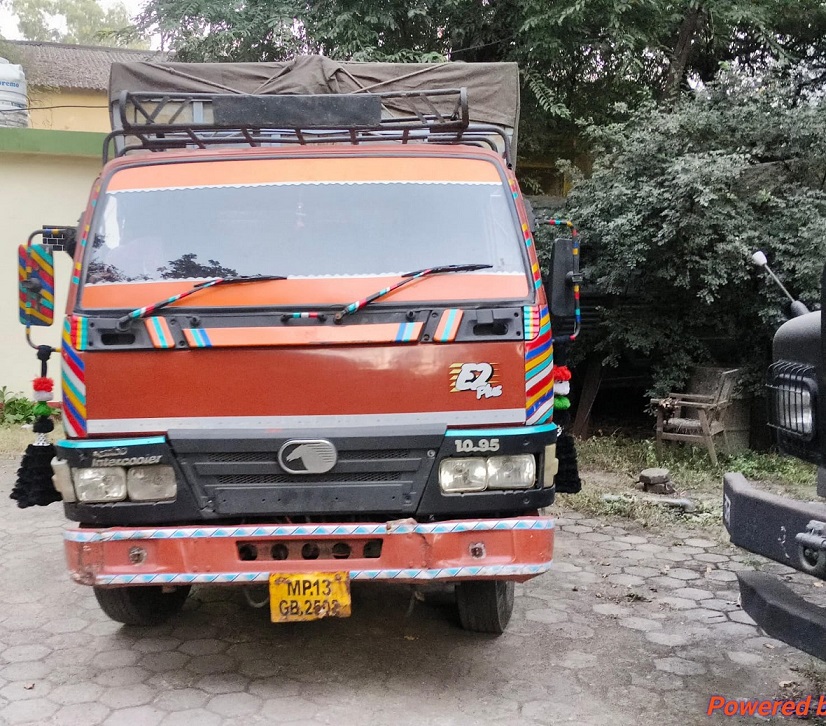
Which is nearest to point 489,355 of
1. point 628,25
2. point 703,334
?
point 703,334

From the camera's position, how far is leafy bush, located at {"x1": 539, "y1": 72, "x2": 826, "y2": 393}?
298 inches

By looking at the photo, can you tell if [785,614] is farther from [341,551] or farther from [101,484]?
[101,484]

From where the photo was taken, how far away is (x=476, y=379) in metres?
3.31

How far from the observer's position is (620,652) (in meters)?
3.94

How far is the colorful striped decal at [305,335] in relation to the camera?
10.8 feet

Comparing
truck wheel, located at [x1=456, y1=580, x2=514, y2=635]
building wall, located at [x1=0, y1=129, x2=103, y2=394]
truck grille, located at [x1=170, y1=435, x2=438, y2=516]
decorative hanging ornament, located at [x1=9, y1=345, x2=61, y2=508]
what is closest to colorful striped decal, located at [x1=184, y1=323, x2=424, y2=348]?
truck grille, located at [x1=170, y1=435, x2=438, y2=516]

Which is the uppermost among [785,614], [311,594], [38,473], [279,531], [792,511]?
[792,511]

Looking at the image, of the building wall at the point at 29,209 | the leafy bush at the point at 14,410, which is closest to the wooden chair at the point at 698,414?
the building wall at the point at 29,209

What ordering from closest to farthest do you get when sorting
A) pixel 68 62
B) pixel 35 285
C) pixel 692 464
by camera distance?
pixel 35 285
pixel 692 464
pixel 68 62

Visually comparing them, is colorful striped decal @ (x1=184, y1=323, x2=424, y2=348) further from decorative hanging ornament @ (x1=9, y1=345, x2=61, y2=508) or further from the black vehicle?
the black vehicle

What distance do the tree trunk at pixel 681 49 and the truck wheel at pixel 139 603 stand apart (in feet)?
27.4

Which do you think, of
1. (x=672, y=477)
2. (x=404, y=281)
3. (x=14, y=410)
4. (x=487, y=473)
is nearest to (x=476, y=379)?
(x=487, y=473)

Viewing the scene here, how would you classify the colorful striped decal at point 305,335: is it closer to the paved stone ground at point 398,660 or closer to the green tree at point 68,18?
the paved stone ground at point 398,660

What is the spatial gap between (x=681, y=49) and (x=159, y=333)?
902 centimetres
